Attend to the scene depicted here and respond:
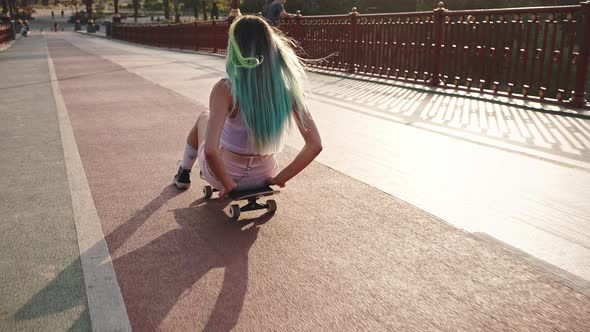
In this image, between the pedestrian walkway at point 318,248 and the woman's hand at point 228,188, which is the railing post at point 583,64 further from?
the woman's hand at point 228,188

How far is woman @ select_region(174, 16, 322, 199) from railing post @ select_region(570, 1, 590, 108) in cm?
581

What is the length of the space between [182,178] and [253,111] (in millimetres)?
1384

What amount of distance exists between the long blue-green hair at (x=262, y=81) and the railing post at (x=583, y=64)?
19.3ft

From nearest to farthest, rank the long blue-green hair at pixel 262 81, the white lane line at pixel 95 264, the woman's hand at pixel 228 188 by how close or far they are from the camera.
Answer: the white lane line at pixel 95 264
the long blue-green hair at pixel 262 81
the woman's hand at pixel 228 188

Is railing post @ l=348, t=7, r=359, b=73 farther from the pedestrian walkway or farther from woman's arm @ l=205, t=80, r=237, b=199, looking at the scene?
woman's arm @ l=205, t=80, r=237, b=199

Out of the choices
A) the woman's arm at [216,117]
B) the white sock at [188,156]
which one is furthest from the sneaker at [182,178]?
the woman's arm at [216,117]

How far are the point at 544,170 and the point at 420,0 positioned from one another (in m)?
38.2

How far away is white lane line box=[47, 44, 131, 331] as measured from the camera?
247 centimetres

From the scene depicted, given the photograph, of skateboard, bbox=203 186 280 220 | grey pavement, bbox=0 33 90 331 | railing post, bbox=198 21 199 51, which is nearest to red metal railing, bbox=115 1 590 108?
skateboard, bbox=203 186 280 220

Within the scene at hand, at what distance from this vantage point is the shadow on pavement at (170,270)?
253 centimetres

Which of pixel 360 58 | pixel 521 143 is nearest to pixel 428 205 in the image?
pixel 521 143

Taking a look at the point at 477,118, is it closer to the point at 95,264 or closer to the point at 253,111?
the point at 253,111

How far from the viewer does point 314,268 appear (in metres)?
2.99

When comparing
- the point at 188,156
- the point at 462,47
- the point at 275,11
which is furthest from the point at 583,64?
the point at 275,11
